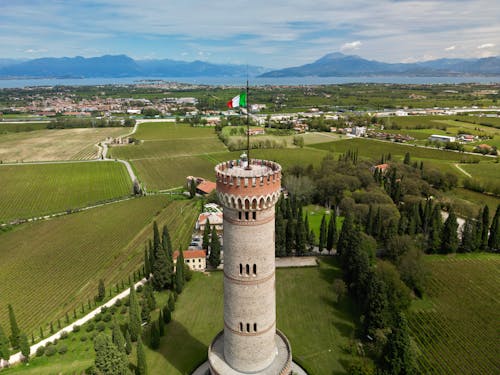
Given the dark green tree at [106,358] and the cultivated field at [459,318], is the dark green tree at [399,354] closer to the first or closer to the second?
the cultivated field at [459,318]

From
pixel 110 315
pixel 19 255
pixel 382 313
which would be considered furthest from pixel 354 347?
pixel 19 255

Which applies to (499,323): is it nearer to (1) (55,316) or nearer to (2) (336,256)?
(2) (336,256)

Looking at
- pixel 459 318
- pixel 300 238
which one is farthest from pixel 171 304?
pixel 459 318

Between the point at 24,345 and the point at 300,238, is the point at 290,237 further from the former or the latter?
the point at 24,345

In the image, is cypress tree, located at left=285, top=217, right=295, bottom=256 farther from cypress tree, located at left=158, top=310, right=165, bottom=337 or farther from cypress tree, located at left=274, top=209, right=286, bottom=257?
cypress tree, located at left=158, top=310, right=165, bottom=337

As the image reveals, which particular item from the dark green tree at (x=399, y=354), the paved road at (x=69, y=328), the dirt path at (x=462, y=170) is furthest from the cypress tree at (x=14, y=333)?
the dirt path at (x=462, y=170)

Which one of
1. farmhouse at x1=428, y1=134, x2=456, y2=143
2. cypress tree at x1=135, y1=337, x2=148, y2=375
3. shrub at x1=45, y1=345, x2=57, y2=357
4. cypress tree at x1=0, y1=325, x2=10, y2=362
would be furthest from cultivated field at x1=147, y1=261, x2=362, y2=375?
farmhouse at x1=428, y1=134, x2=456, y2=143
